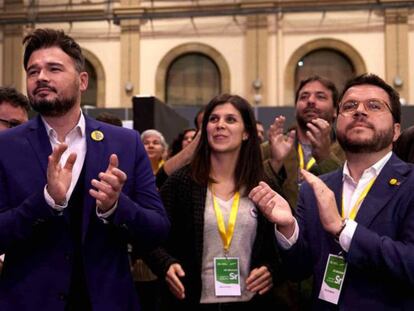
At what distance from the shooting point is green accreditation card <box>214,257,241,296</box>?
2264 millimetres

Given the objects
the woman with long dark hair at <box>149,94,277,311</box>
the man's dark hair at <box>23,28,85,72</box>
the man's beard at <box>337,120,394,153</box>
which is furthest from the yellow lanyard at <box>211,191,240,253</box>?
the man's dark hair at <box>23,28,85,72</box>

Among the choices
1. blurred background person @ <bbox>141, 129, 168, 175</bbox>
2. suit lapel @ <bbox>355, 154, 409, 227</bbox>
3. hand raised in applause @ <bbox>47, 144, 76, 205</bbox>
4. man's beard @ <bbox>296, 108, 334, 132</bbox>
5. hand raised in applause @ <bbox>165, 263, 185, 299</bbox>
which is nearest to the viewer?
hand raised in applause @ <bbox>47, 144, 76, 205</bbox>

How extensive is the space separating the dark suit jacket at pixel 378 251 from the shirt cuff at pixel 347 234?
17 mm

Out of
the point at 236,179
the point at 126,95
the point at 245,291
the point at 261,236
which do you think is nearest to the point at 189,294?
the point at 245,291

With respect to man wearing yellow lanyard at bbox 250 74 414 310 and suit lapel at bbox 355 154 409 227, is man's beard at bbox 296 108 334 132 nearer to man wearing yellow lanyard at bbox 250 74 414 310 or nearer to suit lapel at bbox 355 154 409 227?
man wearing yellow lanyard at bbox 250 74 414 310

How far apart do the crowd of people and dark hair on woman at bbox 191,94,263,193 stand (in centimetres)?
9

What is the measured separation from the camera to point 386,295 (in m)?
1.77

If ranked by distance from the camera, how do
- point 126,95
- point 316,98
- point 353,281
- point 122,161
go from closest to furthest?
1. point 353,281
2. point 122,161
3. point 316,98
4. point 126,95

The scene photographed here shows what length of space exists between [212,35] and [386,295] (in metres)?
12.1

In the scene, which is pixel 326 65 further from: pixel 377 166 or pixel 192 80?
pixel 377 166

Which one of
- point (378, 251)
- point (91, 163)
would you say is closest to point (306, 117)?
point (378, 251)

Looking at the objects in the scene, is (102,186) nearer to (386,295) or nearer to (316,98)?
(386,295)

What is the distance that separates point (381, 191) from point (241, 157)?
0.89 m

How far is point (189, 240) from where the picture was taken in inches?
92.5
